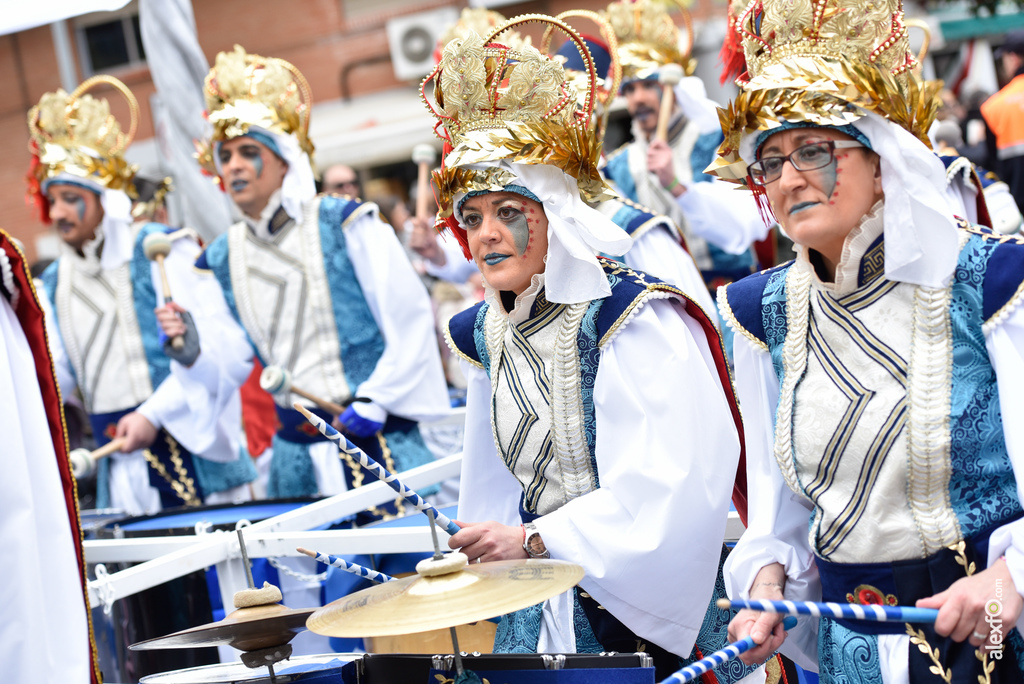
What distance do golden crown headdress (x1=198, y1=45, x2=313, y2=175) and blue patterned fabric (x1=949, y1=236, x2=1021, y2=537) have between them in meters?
3.40

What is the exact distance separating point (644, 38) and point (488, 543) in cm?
411

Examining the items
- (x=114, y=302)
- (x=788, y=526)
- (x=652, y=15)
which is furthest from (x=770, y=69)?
(x=114, y=302)

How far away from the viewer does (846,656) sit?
82.6 inches

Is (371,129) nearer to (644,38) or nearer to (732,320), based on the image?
(644,38)

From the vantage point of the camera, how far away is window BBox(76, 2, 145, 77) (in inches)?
657

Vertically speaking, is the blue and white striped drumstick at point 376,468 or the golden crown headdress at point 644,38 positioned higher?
the golden crown headdress at point 644,38

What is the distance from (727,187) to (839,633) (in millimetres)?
3508

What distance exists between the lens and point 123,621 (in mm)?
3561

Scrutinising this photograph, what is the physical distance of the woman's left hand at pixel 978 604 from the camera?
1.84 meters

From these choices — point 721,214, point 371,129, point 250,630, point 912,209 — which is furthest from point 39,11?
point 371,129

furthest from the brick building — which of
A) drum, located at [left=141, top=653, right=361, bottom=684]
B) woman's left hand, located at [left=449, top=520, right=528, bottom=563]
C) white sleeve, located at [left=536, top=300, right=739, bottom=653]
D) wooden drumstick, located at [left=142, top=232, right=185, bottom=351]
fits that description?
woman's left hand, located at [left=449, top=520, right=528, bottom=563]

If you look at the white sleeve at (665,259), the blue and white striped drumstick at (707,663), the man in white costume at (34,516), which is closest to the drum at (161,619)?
the man in white costume at (34,516)

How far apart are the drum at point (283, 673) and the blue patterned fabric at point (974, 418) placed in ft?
4.02

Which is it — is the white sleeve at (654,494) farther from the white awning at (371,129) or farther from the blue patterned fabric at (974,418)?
the white awning at (371,129)
